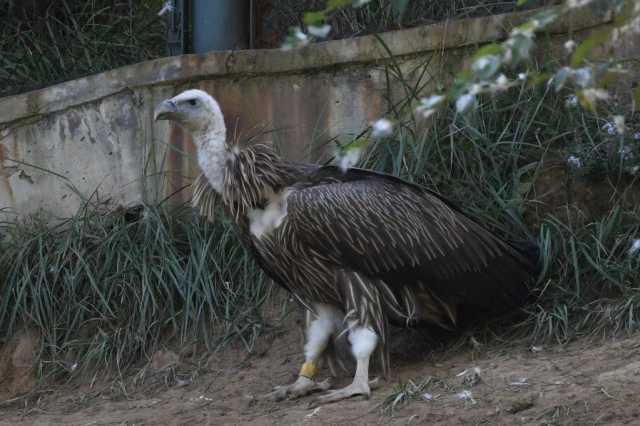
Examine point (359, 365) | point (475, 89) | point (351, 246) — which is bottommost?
point (359, 365)

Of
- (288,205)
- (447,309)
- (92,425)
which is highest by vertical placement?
(288,205)

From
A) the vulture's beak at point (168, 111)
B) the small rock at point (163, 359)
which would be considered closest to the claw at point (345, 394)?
the small rock at point (163, 359)

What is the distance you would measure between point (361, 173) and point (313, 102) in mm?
1473

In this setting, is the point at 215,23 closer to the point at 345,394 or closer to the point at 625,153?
the point at 625,153

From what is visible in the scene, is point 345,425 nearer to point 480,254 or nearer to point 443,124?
point 480,254

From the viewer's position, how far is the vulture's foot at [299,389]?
5.98 m

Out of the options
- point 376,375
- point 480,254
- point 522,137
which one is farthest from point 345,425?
point 522,137

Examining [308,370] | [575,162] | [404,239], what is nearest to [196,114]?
[404,239]

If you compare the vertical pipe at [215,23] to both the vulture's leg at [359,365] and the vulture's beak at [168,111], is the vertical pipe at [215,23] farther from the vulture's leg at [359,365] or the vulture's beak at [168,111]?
the vulture's leg at [359,365]

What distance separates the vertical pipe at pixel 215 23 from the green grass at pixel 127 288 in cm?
120

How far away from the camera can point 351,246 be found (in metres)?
5.85

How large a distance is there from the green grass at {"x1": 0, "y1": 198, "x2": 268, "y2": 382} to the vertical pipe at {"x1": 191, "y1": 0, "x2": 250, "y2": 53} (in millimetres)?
1203

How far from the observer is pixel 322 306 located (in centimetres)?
612

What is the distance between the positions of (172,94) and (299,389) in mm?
2355
